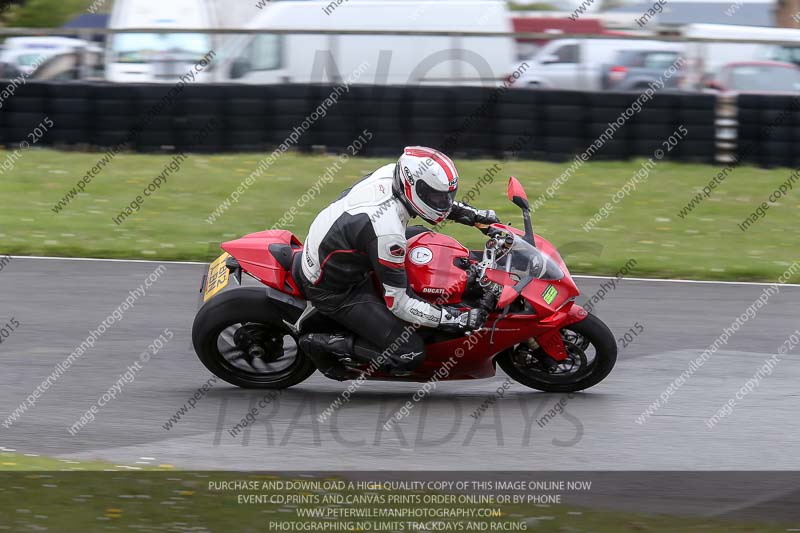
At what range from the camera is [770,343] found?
8922 millimetres

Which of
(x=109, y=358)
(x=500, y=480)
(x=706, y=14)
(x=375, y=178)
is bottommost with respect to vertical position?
(x=706, y=14)

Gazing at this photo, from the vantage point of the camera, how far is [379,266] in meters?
6.75

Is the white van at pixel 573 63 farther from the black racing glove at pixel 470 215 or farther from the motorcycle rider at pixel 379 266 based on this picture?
the motorcycle rider at pixel 379 266

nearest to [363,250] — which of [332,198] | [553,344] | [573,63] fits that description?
[553,344]

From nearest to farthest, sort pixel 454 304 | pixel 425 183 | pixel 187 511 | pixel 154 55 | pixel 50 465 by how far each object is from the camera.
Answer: pixel 187 511
pixel 50 465
pixel 425 183
pixel 454 304
pixel 154 55

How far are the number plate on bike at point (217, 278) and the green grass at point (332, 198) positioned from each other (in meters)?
4.25

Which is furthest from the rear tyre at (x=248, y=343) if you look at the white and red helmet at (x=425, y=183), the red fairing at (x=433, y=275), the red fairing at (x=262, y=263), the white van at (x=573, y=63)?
the white van at (x=573, y=63)

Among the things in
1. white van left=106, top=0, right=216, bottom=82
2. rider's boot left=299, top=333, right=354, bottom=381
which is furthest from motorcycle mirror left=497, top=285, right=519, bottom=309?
white van left=106, top=0, right=216, bottom=82

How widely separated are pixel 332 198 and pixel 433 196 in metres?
7.88

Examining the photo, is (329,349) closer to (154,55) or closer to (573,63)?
(573,63)

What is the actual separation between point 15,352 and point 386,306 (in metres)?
3.12

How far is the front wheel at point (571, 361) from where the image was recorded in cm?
716

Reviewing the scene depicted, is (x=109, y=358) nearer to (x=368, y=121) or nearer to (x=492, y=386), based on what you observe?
(x=492, y=386)

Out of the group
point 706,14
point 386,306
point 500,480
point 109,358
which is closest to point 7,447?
point 109,358
